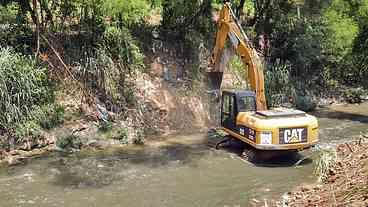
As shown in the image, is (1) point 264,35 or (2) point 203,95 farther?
(1) point 264,35

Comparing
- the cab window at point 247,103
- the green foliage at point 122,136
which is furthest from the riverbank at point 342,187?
the green foliage at point 122,136

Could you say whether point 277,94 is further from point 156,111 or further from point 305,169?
point 305,169

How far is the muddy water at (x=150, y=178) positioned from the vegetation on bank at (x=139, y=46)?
1.89 metres

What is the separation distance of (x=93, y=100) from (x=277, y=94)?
313 inches

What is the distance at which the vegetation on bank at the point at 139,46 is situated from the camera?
15.6m

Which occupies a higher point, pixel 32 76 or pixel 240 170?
pixel 32 76

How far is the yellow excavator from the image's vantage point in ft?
43.2

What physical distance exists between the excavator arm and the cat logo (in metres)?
2.16

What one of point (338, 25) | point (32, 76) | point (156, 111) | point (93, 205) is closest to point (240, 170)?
point (93, 205)

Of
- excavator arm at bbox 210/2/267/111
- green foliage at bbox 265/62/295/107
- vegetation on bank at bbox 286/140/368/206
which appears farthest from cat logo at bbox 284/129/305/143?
green foliage at bbox 265/62/295/107

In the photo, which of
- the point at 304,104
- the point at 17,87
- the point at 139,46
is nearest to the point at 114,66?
the point at 139,46

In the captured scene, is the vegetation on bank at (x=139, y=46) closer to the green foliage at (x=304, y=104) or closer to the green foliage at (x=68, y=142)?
the green foliage at (x=304, y=104)

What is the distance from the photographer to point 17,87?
14891mm

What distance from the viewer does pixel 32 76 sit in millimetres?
15258
